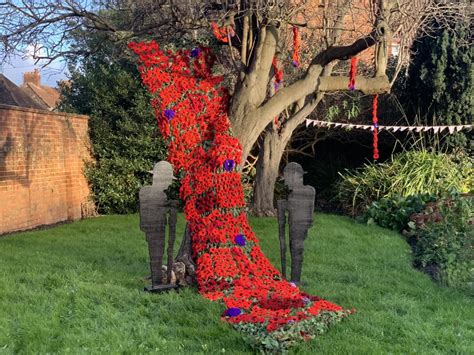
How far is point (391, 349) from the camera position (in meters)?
3.57

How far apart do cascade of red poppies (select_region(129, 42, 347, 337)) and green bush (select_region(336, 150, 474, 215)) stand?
19.0 feet

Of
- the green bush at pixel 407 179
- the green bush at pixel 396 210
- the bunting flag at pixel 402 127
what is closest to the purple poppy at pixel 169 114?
the green bush at pixel 396 210

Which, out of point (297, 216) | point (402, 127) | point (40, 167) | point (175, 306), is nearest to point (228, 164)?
point (297, 216)

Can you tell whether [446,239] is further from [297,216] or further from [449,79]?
[449,79]

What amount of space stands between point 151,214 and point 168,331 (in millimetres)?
1258

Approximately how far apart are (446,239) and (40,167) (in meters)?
7.14

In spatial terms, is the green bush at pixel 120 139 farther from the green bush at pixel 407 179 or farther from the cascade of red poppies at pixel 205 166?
the cascade of red poppies at pixel 205 166

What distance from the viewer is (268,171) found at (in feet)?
32.3

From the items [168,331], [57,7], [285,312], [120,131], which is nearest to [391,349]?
[285,312]

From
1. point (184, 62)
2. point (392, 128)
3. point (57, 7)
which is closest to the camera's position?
point (184, 62)

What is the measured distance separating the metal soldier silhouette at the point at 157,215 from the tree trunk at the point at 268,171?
5.02 m

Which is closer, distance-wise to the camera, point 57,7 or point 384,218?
point 57,7

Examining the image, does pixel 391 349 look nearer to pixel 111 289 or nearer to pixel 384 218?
pixel 111 289

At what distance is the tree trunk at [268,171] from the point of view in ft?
32.1
